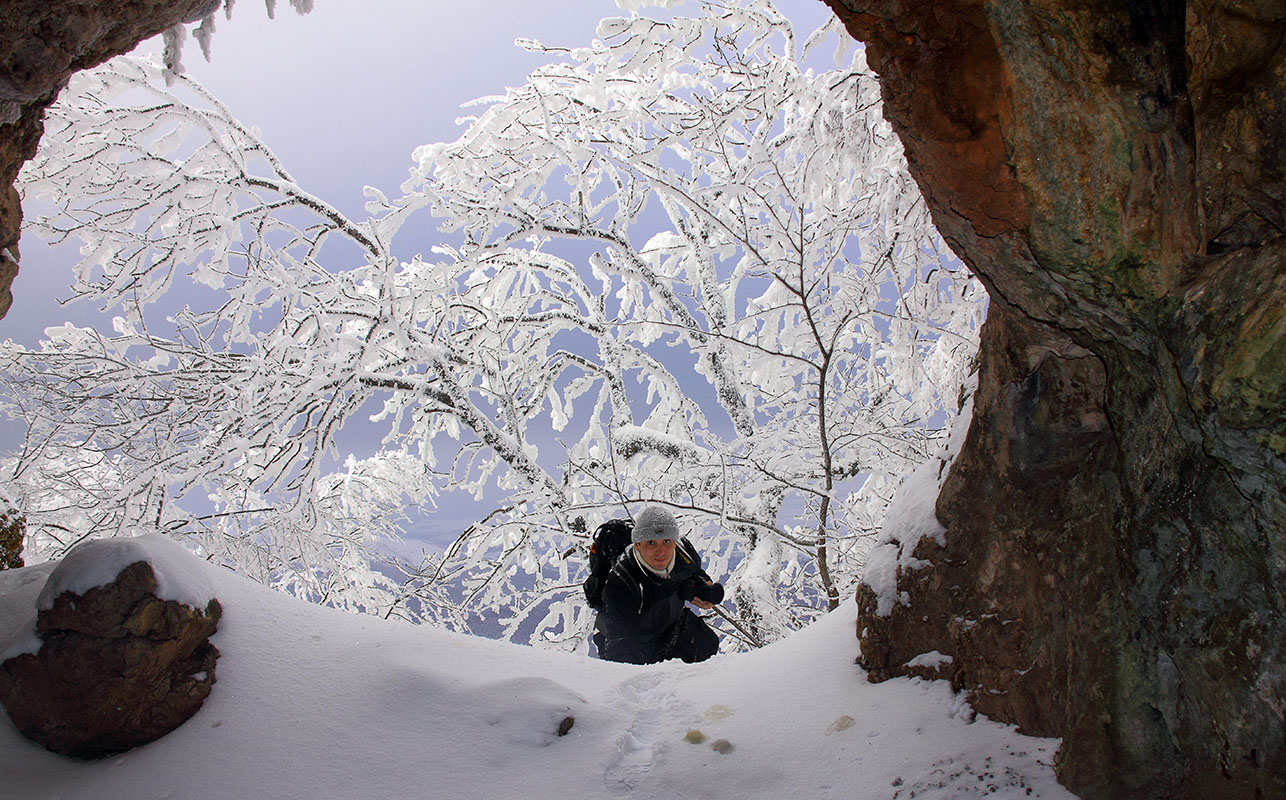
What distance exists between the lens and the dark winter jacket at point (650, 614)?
350cm

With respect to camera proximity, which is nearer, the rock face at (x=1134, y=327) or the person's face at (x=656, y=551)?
the rock face at (x=1134, y=327)

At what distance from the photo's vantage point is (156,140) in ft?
19.2

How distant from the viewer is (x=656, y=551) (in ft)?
11.4

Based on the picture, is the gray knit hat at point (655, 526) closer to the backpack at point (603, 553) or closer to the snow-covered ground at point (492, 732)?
the backpack at point (603, 553)

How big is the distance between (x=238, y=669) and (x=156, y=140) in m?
5.70

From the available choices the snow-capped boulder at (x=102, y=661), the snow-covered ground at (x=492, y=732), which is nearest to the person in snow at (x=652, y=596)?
the snow-covered ground at (x=492, y=732)

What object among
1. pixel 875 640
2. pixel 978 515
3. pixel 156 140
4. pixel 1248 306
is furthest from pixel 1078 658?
pixel 156 140

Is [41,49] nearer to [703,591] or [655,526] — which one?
[655,526]

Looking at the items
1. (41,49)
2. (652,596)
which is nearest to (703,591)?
(652,596)

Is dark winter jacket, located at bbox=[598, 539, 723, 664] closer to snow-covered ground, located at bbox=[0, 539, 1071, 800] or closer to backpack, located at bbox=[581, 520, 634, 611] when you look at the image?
backpack, located at bbox=[581, 520, 634, 611]

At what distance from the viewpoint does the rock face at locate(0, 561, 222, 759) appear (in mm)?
2059

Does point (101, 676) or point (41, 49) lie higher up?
point (41, 49)

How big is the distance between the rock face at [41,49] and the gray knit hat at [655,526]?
2687 mm

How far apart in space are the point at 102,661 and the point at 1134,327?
3.23m
